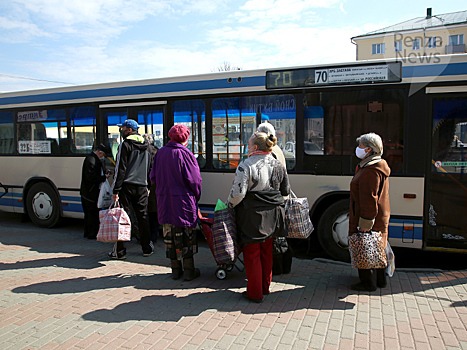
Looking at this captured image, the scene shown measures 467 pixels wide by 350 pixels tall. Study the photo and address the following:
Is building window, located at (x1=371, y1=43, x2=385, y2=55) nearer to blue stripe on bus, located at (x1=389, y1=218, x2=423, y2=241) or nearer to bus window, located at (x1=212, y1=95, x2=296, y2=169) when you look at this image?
bus window, located at (x1=212, y1=95, x2=296, y2=169)

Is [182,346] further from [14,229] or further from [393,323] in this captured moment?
[14,229]

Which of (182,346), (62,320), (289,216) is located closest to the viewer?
(182,346)

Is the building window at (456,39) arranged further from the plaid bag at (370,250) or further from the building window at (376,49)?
the plaid bag at (370,250)

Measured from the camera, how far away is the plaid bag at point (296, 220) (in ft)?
15.5

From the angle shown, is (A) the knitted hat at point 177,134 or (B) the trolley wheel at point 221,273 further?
(B) the trolley wheel at point 221,273

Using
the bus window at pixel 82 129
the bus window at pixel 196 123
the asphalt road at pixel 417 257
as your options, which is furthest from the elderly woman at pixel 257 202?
the bus window at pixel 82 129

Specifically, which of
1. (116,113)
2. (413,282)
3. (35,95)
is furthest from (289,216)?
(35,95)

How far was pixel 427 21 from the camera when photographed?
4703 centimetres

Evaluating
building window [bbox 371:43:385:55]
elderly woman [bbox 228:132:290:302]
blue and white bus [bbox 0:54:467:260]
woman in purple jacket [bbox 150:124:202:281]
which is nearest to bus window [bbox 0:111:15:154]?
blue and white bus [bbox 0:54:467:260]

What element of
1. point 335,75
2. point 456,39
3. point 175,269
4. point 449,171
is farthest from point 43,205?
point 456,39

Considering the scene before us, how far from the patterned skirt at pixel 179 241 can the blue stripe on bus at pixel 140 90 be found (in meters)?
2.64

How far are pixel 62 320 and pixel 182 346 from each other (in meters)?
1.33

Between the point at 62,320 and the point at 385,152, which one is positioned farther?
the point at 385,152

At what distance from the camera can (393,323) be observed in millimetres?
3930
